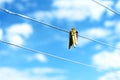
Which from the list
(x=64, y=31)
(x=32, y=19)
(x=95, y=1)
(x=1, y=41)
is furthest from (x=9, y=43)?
(x=95, y=1)

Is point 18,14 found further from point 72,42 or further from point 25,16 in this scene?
point 72,42

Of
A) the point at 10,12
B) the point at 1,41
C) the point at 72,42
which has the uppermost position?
the point at 72,42

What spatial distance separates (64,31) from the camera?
1878 cm

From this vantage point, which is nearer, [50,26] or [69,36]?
[50,26]

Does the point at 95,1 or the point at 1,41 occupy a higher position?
the point at 95,1

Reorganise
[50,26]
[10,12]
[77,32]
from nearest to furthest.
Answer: [10,12]
[50,26]
[77,32]

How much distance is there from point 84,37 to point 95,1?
88.1 inches

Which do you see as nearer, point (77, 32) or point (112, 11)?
point (112, 11)

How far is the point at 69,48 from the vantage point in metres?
19.5

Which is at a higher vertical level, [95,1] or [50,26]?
[95,1]

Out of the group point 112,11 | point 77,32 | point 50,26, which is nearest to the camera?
point 50,26

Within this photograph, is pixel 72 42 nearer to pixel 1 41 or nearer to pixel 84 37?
pixel 84 37

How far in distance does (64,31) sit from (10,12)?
11.2 feet

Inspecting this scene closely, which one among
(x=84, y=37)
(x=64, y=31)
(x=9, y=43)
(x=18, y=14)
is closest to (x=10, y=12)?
(x=18, y=14)
